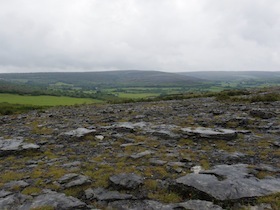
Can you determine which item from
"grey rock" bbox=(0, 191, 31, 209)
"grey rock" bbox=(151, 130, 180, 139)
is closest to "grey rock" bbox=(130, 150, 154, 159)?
A: "grey rock" bbox=(151, 130, 180, 139)

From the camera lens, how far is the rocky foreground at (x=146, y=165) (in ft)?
31.8

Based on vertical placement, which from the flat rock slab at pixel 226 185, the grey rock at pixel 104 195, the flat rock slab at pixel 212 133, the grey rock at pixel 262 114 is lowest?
the grey rock at pixel 104 195

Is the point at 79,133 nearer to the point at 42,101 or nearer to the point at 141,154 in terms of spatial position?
the point at 141,154

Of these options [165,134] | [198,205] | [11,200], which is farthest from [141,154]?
[11,200]

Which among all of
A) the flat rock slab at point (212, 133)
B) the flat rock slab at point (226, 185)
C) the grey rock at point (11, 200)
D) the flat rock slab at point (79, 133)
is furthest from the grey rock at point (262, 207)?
the flat rock slab at point (79, 133)

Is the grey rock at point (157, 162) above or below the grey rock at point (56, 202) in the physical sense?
→ above

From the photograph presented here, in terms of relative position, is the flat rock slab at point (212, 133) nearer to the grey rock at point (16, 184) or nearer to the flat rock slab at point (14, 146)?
the flat rock slab at point (14, 146)

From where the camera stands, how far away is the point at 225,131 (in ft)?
58.6

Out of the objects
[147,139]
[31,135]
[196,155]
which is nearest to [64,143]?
[31,135]

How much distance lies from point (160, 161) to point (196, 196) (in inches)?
147

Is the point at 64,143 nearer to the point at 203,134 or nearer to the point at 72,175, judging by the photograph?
the point at 72,175

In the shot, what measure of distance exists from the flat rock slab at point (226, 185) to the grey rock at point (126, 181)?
1756 mm

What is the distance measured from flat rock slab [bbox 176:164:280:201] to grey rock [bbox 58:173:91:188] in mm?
4148

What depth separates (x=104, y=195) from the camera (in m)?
10.2
